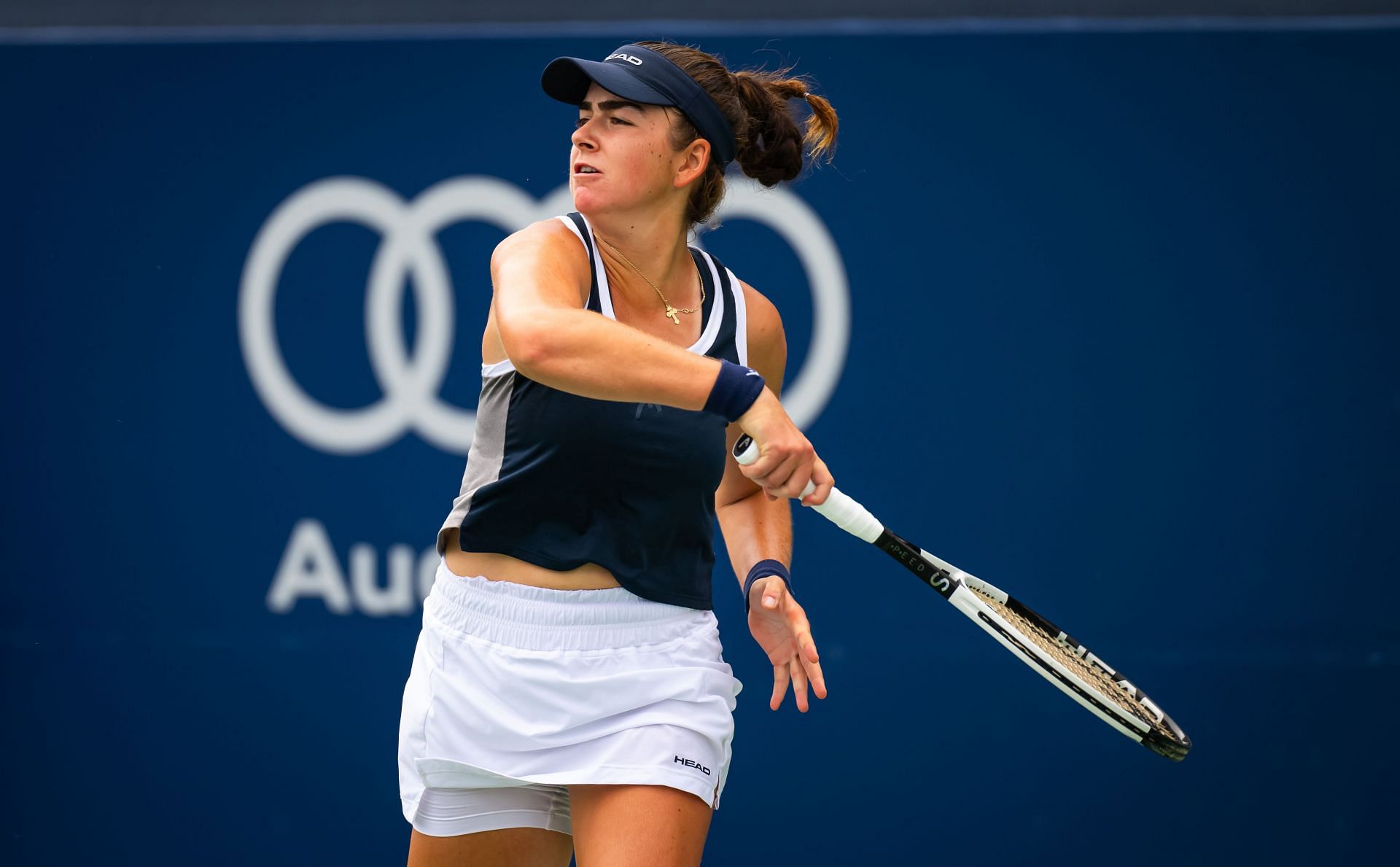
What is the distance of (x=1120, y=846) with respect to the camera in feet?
13.5

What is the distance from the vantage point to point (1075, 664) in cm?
261

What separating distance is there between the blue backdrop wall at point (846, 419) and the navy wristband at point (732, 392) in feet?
6.95

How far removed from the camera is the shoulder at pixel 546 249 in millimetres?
2184

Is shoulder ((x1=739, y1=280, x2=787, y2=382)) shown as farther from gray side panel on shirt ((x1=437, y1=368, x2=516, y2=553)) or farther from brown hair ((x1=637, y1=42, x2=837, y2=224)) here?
gray side panel on shirt ((x1=437, y1=368, x2=516, y2=553))

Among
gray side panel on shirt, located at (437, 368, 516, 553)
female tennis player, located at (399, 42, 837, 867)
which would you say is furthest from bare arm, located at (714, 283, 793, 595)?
gray side panel on shirt, located at (437, 368, 516, 553)

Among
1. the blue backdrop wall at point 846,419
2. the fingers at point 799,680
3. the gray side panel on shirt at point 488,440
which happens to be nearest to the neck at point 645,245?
the gray side panel on shirt at point 488,440

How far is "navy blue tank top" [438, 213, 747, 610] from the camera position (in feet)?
7.47

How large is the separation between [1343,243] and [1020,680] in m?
1.48

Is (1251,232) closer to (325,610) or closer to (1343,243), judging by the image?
(1343,243)

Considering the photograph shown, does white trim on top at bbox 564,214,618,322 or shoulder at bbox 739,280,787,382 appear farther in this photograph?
shoulder at bbox 739,280,787,382

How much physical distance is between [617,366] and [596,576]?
0.53 meters

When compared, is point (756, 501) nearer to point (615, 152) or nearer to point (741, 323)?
point (741, 323)

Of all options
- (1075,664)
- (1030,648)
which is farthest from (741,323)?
(1075,664)

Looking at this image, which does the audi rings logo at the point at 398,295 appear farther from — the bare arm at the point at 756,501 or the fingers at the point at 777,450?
the fingers at the point at 777,450
